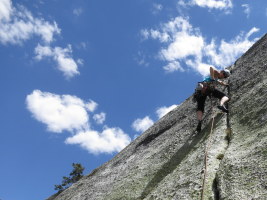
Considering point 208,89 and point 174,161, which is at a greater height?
point 208,89

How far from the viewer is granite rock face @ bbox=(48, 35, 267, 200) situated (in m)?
7.27

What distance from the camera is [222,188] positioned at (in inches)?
278

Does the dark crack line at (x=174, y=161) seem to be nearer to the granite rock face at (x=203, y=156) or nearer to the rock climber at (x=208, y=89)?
the granite rock face at (x=203, y=156)

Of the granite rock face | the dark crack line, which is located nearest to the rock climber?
the granite rock face

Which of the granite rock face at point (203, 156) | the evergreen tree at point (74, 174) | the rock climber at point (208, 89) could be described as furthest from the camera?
the evergreen tree at point (74, 174)

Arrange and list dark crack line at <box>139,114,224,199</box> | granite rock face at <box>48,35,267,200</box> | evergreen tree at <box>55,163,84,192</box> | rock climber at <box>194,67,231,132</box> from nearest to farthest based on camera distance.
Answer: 1. granite rock face at <box>48,35,267,200</box>
2. dark crack line at <box>139,114,224,199</box>
3. rock climber at <box>194,67,231,132</box>
4. evergreen tree at <box>55,163,84,192</box>

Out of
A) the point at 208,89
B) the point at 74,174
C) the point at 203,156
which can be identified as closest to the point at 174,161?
the point at 203,156

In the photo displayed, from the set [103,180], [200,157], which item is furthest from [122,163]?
[200,157]

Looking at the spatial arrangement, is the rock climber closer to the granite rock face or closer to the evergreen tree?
the granite rock face

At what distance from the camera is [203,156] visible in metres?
9.30

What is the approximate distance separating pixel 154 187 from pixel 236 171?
335 cm

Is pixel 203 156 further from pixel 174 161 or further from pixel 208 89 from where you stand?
pixel 208 89

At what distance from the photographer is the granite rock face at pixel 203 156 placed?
7.27 meters

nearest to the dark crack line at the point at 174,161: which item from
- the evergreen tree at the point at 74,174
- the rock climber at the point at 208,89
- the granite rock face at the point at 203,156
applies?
the granite rock face at the point at 203,156
